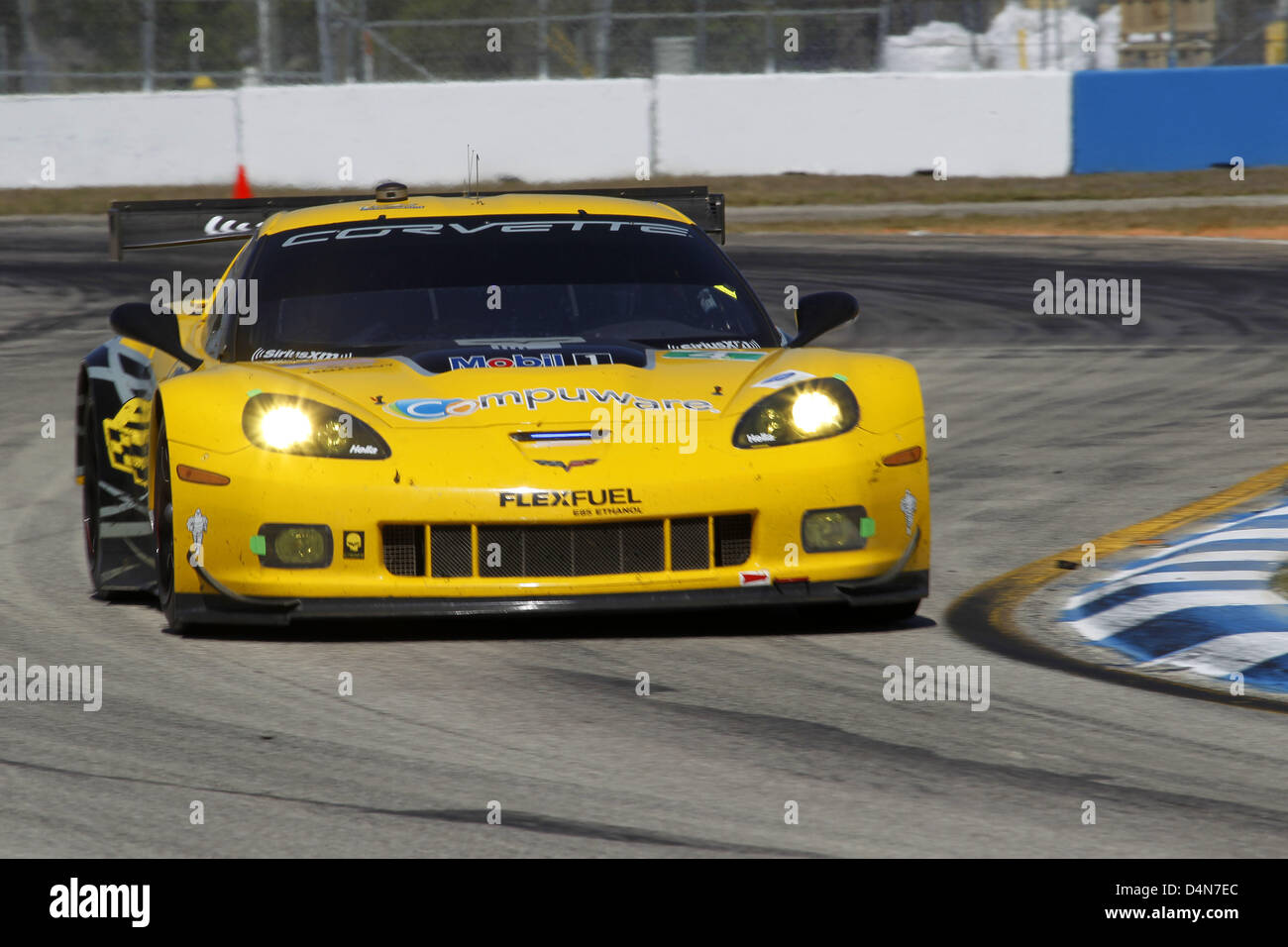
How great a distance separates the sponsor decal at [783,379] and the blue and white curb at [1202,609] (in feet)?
3.34

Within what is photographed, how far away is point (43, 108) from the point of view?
2781 cm

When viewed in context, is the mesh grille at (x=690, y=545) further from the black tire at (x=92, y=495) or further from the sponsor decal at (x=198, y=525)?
the black tire at (x=92, y=495)

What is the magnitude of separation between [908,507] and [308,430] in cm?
161

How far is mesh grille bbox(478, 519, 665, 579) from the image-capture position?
546 cm

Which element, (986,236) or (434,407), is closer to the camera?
(434,407)

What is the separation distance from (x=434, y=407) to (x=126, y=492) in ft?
4.32

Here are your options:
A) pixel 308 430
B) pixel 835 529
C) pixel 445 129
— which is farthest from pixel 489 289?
pixel 445 129

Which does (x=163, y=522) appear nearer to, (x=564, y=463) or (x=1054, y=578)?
(x=564, y=463)

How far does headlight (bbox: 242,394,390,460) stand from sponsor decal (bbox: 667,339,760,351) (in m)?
1.16

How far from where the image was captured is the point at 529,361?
5.97 metres

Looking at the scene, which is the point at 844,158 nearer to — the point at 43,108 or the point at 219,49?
the point at 219,49

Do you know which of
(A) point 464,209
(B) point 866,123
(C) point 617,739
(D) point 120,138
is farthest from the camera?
(D) point 120,138

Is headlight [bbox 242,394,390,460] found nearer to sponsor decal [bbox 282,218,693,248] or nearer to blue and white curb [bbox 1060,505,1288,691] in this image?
sponsor decal [bbox 282,218,693,248]
